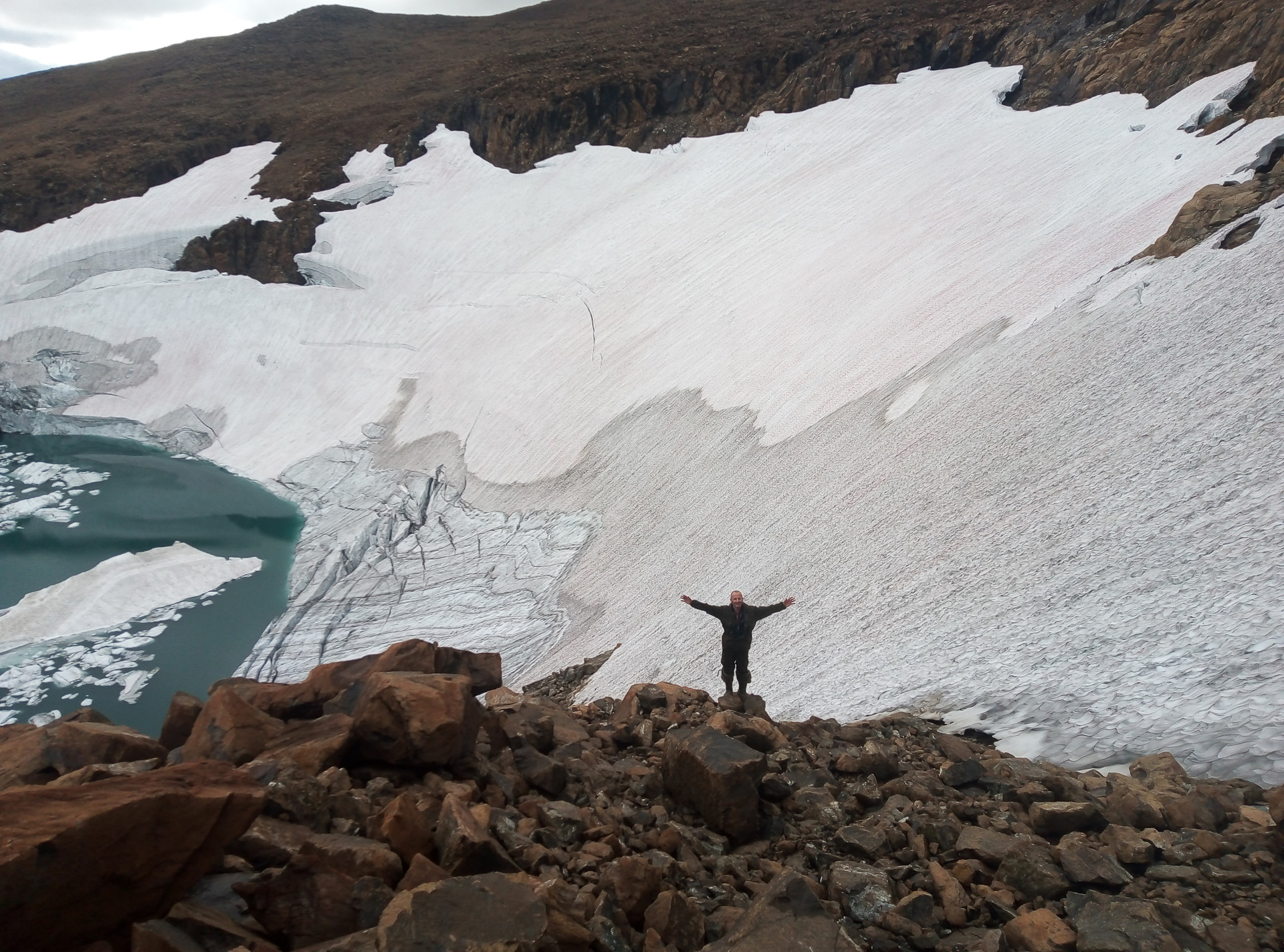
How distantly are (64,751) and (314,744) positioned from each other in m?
1.55

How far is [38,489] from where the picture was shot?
93.8 feet

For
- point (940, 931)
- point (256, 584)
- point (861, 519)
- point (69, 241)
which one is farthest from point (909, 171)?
point (69, 241)

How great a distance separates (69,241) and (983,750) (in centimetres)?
4440

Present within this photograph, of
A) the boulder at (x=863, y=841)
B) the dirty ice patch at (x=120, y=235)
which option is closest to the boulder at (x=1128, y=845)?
the boulder at (x=863, y=841)

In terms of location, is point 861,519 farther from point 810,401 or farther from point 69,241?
point 69,241

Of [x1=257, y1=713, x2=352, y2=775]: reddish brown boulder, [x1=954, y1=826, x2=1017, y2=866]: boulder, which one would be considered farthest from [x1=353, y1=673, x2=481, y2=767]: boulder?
[x1=954, y1=826, x2=1017, y2=866]: boulder

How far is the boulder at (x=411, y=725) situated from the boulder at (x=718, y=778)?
1.46 m

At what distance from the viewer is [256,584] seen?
2222cm

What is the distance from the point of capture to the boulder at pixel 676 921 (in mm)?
4215

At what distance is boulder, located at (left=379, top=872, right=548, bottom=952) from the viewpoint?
3.57 m

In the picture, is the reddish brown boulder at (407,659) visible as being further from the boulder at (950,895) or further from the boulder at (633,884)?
the boulder at (950,895)

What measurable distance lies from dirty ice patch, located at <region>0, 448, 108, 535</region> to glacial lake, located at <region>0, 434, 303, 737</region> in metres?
0.08

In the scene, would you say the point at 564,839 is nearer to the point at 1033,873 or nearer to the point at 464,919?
the point at 464,919

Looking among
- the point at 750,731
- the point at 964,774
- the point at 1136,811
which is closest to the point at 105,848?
the point at 750,731
